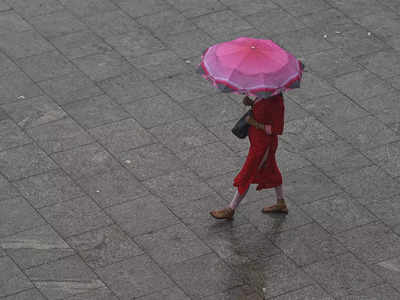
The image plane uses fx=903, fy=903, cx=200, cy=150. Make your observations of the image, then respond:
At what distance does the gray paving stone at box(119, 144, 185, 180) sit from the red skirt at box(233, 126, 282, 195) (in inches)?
49.3

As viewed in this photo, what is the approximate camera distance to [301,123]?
1186cm

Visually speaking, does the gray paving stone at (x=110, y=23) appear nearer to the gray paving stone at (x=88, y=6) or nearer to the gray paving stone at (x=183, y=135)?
the gray paving stone at (x=88, y=6)

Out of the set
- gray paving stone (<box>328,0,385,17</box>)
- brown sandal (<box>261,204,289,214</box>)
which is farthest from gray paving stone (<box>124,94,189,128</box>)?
gray paving stone (<box>328,0,385,17</box>)

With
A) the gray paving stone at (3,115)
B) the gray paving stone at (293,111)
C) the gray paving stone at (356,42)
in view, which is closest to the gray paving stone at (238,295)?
the gray paving stone at (293,111)

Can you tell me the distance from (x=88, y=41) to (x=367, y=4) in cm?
476

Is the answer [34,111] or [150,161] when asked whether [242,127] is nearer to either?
[150,161]

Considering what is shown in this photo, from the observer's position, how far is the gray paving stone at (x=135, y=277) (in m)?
9.05

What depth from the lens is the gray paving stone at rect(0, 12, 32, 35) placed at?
45.2 feet

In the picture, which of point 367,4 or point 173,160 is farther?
point 367,4

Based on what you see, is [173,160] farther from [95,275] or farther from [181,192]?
[95,275]

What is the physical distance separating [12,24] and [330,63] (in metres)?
4.90

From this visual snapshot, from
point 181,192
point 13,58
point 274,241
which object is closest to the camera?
point 274,241

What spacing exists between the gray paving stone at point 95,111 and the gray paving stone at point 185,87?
2.67 feet

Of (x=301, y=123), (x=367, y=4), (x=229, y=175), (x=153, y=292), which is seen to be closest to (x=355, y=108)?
(x=301, y=123)
